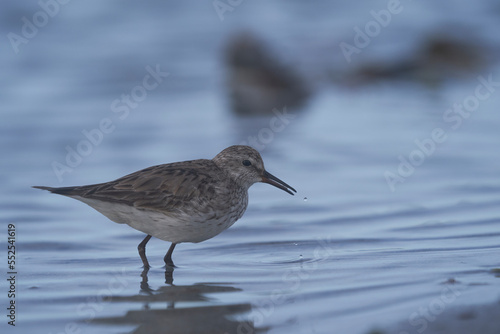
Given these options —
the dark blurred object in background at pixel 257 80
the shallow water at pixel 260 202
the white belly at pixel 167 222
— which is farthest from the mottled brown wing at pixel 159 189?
the dark blurred object in background at pixel 257 80

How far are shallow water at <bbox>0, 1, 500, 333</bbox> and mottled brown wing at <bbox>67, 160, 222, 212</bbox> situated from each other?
621 millimetres

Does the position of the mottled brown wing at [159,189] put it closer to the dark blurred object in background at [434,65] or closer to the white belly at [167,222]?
the white belly at [167,222]

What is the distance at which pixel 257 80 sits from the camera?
52.1ft

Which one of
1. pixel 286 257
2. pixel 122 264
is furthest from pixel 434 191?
pixel 122 264

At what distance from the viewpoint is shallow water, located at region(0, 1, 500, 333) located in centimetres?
594

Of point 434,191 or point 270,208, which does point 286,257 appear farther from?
point 434,191

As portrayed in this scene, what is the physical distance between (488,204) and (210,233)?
346 cm

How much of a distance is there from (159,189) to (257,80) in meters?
8.67

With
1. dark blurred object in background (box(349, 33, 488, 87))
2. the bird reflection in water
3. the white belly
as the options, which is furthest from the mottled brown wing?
dark blurred object in background (box(349, 33, 488, 87))

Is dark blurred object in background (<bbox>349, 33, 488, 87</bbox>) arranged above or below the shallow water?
above

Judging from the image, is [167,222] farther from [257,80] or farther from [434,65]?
[434,65]

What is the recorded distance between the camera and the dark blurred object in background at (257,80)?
1475 cm

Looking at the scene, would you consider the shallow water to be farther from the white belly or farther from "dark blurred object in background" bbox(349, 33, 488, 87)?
"dark blurred object in background" bbox(349, 33, 488, 87)

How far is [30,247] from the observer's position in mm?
8008
